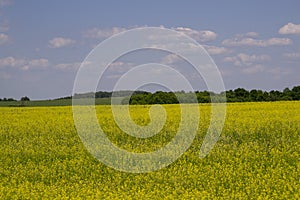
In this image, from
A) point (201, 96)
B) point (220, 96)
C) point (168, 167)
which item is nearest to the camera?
point (168, 167)

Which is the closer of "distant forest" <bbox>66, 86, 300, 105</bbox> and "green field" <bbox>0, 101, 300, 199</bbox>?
"green field" <bbox>0, 101, 300, 199</bbox>

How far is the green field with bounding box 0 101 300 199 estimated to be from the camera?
1196 centimetres

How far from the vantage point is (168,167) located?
45.8 ft

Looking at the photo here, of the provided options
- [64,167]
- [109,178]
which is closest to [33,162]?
[64,167]

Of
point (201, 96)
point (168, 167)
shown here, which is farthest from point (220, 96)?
point (168, 167)

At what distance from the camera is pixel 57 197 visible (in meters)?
11.4

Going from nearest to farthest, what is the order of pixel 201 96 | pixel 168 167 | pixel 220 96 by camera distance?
1. pixel 168 167
2. pixel 220 96
3. pixel 201 96

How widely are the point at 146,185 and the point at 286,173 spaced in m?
3.28

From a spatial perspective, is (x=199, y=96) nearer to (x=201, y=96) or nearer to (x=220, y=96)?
(x=201, y=96)

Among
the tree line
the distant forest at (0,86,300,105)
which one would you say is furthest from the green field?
the tree line

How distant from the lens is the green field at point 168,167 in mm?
11961

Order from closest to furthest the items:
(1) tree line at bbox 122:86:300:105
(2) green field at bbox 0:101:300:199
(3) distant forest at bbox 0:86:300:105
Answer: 1. (2) green field at bbox 0:101:300:199
2. (3) distant forest at bbox 0:86:300:105
3. (1) tree line at bbox 122:86:300:105

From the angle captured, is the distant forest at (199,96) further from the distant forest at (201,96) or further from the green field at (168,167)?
the green field at (168,167)

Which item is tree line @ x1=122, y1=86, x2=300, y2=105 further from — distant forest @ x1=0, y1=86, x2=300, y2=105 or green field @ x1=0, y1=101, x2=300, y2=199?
green field @ x1=0, y1=101, x2=300, y2=199
